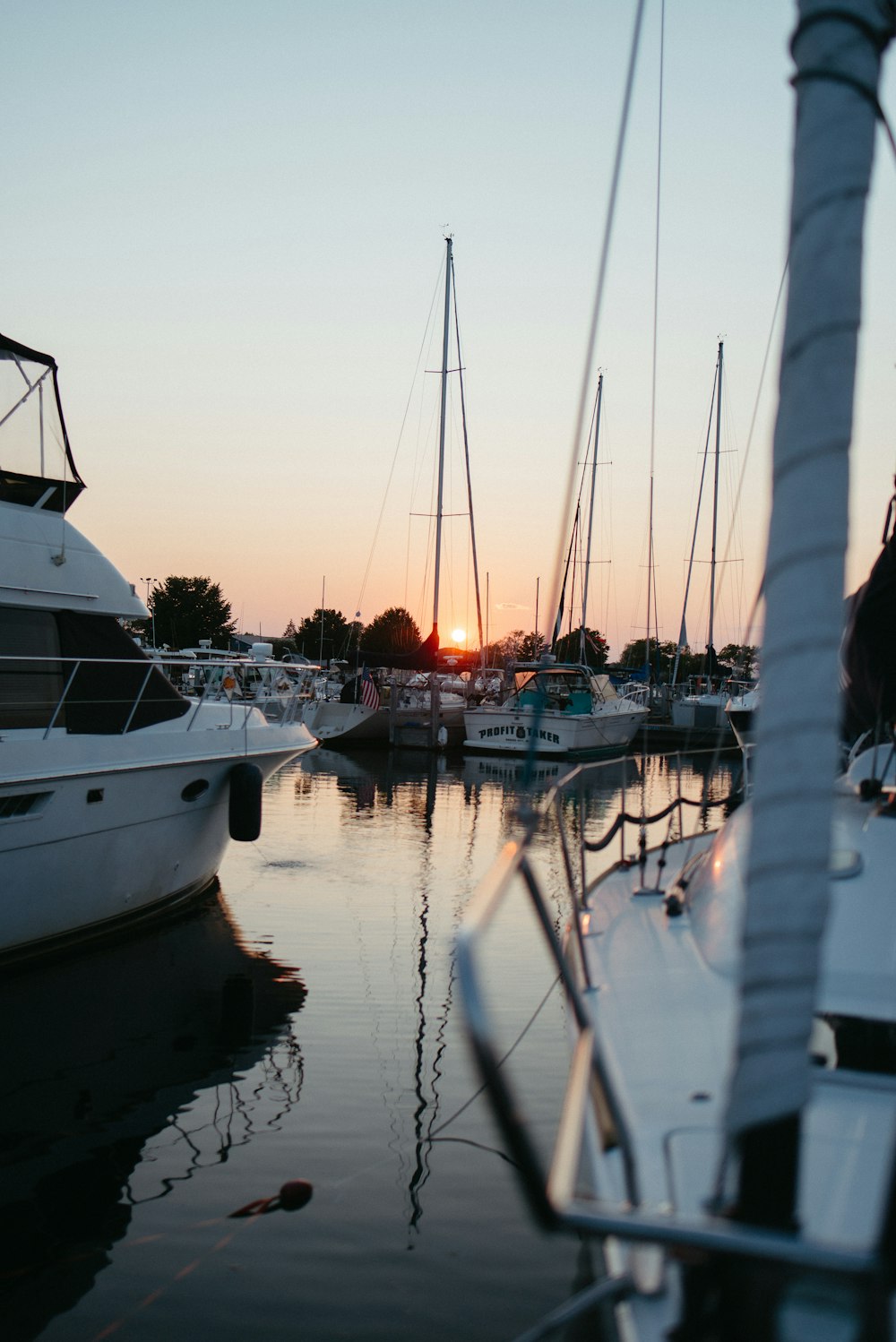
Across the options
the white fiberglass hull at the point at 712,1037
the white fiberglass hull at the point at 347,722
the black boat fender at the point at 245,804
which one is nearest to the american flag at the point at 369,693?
the white fiberglass hull at the point at 347,722

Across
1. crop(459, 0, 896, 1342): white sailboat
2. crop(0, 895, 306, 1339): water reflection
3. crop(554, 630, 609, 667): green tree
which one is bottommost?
crop(0, 895, 306, 1339): water reflection

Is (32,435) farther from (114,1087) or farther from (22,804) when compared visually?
(114,1087)

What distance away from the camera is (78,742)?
26.3 ft

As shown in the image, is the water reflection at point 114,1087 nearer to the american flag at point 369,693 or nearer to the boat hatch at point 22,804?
the boat hatch at point 22,804

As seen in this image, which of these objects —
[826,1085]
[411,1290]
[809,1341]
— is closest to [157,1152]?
[411,1290]

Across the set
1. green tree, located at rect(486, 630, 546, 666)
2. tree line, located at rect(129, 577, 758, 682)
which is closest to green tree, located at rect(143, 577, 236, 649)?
tree line, located at rect(129, 577, 758, 682)

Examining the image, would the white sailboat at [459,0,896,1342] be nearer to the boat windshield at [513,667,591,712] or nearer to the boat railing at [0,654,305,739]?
the boat railing at [0,654,305,739]

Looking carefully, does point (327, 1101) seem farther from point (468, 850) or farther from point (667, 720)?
point (667, 720)

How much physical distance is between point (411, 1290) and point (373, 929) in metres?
5.57

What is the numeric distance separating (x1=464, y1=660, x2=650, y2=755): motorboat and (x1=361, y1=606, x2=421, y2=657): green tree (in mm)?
48763

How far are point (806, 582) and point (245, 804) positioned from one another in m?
8.11

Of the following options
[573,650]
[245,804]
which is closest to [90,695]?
[245,804]

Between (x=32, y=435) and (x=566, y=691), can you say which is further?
(x=566, y=691)

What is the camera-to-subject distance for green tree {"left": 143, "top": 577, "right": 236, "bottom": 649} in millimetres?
75625
